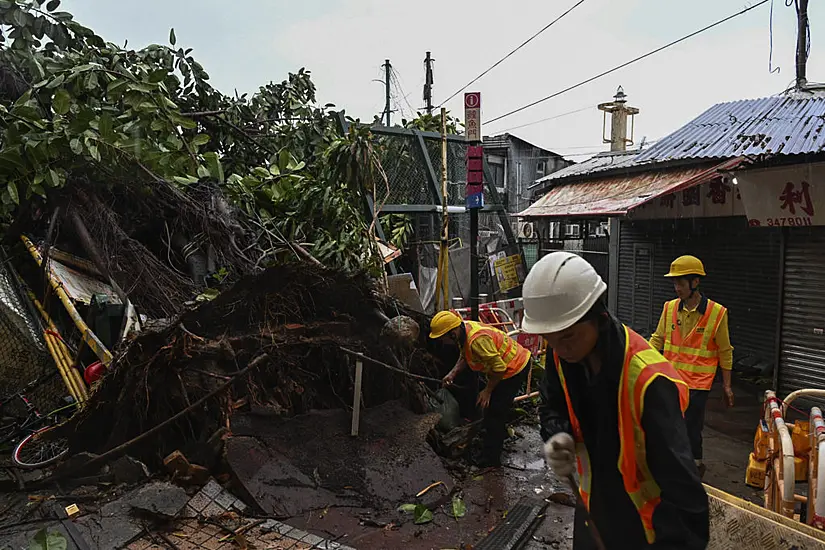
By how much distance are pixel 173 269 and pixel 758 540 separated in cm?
625

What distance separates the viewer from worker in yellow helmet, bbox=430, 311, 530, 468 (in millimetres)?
4836

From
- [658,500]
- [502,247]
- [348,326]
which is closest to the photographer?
[658,500]

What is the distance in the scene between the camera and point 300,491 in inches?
168

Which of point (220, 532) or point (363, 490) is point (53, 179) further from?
point (363, 490)

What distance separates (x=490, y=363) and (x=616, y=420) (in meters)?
3.00

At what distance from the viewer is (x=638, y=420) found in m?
1.79

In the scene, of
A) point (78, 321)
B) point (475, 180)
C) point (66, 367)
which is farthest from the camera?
point (475, 180)

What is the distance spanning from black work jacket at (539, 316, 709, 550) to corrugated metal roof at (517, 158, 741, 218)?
576 centimetres

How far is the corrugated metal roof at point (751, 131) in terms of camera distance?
6488mm

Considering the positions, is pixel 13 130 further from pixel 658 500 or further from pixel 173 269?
pixel 658 500

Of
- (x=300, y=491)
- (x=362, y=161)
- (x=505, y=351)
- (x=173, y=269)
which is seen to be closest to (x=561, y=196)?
(x=362, y=161)

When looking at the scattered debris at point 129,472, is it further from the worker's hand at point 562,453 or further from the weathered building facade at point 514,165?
the weathered building facade at point 514,165

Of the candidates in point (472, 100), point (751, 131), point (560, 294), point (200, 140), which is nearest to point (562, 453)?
point (560, 294)

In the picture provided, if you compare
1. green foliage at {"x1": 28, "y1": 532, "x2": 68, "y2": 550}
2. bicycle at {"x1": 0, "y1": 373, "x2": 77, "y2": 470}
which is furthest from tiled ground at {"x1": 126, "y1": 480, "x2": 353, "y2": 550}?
bicycle at {"x1": 0, "y1": 373, "x2": 77, "y2": 470}
